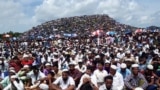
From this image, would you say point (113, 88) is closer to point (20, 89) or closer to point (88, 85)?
point (88, 85)

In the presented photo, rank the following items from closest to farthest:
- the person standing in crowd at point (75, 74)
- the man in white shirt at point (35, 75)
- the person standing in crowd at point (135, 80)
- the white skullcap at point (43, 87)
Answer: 1. the person standing in crowd at point (135, 80)
2. the white skullcap at point (43, 87)
3. the person standing in crowd at point (75, 74)
4. the man in white shirt at point (35, 75)

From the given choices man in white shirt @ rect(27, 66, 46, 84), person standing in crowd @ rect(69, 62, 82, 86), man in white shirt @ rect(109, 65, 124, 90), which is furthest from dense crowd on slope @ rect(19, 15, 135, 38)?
man in white shirt @ rect(109, 65, 124, 90)

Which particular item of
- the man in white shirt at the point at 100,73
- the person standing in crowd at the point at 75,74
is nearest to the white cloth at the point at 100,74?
the man in white shirt at the point at 100,73

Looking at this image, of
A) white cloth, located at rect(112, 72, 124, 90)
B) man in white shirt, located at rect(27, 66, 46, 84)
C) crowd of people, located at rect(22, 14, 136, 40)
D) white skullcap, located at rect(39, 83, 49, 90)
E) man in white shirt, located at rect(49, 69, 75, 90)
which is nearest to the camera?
white cloth, located at rect(112, 72, 124, 90)

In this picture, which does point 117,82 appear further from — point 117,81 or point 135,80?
point 135,80

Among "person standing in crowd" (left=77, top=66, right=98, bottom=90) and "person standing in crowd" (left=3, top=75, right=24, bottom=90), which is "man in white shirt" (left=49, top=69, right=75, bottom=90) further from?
"person standing in crowd" (left=3, top=75, right=24, bottom=90)

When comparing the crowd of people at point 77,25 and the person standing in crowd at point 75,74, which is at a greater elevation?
the person standing in crowd at point 75,74

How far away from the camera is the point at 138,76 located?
10.6 m

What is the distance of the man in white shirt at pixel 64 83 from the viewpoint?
11039 mm

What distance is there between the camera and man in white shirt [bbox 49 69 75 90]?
36.2ft

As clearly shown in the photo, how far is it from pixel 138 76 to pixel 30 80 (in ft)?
11.1

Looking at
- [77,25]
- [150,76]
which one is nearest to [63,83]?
[150,76]

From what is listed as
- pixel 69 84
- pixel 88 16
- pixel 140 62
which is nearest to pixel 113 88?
pixel 69 84

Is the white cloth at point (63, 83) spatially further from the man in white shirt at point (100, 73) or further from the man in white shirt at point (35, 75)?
the man in white shirt at point (35, 75)
